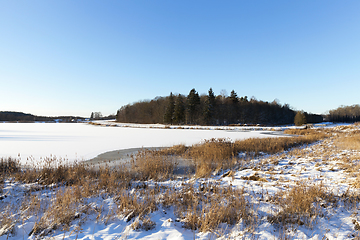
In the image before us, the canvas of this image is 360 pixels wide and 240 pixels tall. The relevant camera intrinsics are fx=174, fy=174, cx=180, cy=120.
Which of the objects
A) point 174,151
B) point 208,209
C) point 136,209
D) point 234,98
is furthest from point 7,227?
point 234,98

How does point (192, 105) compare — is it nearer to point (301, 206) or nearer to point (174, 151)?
point (174, 151)

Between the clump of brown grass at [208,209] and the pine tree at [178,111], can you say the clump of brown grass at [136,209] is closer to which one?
the clump of brown grass at [208,209]

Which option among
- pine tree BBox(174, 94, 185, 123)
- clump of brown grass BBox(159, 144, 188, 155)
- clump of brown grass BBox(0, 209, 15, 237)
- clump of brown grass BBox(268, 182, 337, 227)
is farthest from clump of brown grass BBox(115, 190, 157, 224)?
pine tree BBox(174, 94, 185, 123)

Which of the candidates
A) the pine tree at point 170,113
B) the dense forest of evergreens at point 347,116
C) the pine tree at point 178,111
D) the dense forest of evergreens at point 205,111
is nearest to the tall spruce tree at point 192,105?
the dense forest of evergreens at point 205,111

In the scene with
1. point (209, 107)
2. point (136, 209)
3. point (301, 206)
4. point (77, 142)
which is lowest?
point (77, 142)

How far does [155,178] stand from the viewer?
21.2ft

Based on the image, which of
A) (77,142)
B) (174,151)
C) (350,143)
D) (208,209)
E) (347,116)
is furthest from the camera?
(347,116)

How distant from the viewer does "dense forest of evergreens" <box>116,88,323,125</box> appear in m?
55.3

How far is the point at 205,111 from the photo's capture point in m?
54.4

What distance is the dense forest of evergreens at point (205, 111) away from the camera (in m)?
55.3

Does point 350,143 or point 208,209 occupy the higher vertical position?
point 350,143

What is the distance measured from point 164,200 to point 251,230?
1962 mm

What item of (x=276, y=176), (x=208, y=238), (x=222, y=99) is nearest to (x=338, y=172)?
(x=276, y=176)

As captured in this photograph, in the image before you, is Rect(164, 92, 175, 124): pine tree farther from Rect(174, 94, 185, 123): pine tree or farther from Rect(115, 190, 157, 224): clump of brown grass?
Rect(115, 190, 157, 224): clump of brown grass
